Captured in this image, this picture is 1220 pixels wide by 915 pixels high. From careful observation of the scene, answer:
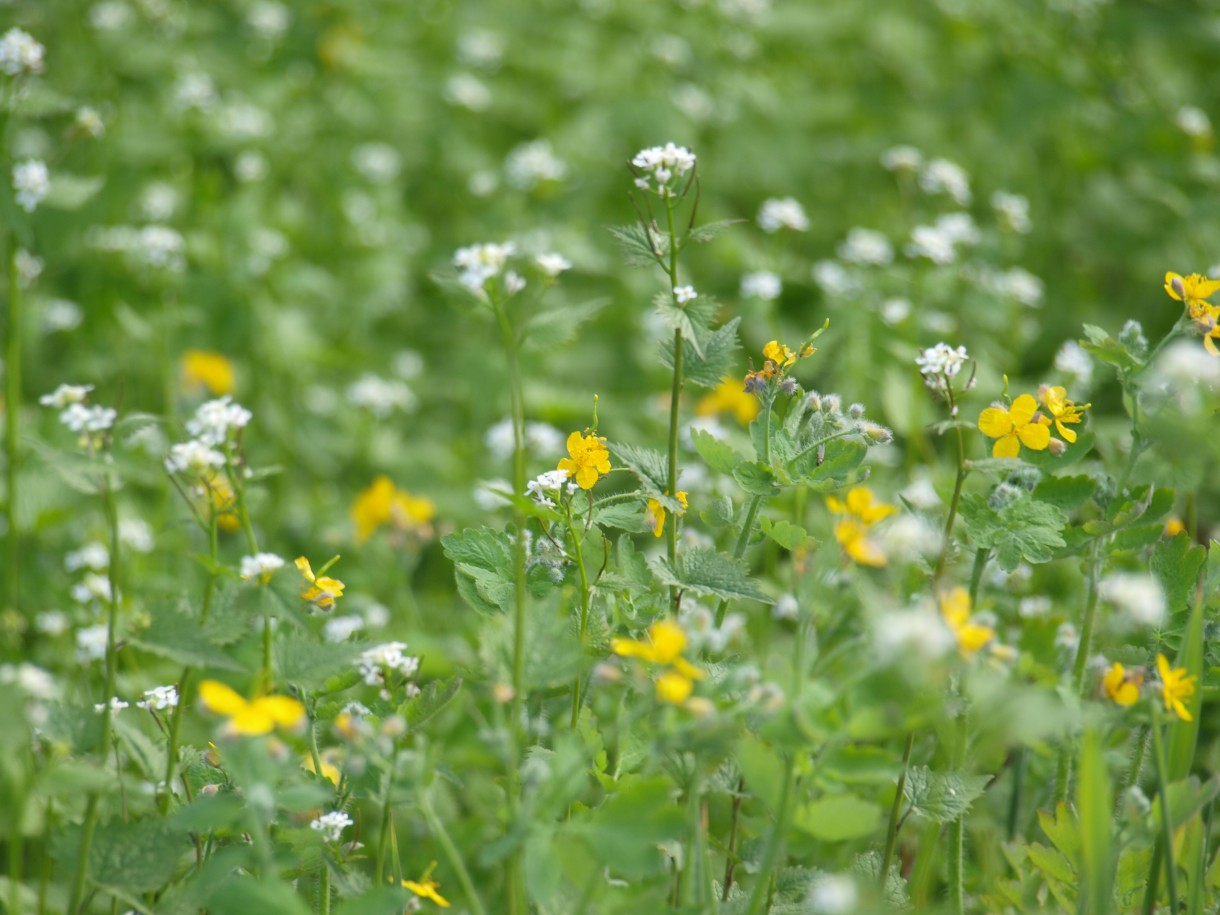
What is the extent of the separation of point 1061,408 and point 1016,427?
8 centimetres

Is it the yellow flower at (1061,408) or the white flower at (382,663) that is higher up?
the yellow flower at (1061,408)

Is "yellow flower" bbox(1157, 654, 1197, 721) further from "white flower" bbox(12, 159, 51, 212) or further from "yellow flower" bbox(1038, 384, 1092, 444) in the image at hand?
"white flower" bbox(12, 159, 51, 212)

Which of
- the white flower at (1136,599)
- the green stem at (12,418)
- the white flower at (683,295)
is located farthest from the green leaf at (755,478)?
the green stem at (12,418)

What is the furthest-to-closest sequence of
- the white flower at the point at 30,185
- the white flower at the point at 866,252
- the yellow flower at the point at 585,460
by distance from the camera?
the white flower at the point at 866,252, the white flower at the point at 30,185, the yellow flower at the point at 585,460

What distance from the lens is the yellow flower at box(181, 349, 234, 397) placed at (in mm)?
3674

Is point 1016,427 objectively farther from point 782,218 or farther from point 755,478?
point 782,218

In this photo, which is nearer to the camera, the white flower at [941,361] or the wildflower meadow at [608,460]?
the wildflower meadow at [608,460]

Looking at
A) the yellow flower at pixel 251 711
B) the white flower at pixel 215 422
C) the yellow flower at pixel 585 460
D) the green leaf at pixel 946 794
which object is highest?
the white flower at pixel 215 422

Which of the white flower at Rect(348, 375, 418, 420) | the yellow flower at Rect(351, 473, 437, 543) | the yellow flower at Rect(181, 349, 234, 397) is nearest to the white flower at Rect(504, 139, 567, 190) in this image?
the white flower at Rect(348, 375, 418, 420)

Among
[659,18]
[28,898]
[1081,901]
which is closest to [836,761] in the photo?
[1081,901]

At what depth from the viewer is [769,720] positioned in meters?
1.34

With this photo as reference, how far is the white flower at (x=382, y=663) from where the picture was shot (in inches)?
65.0

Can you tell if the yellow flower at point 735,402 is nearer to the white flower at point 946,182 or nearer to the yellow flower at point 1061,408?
the white flower at point 946,182

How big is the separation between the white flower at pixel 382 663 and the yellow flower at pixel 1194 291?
Result: 1.30m
